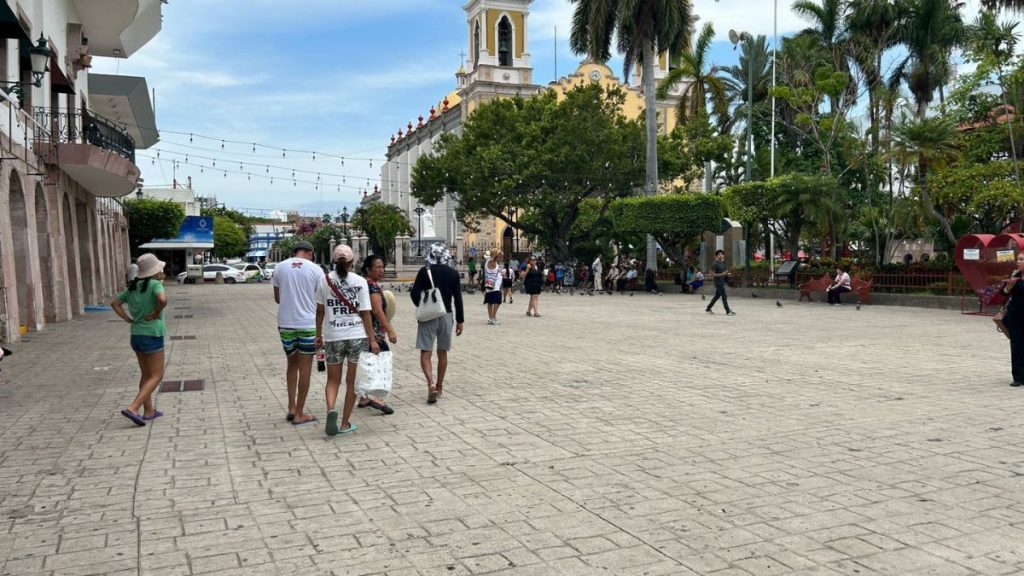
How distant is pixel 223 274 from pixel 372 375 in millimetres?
52173

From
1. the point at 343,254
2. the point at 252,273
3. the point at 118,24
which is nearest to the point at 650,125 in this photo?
the point at 118,24

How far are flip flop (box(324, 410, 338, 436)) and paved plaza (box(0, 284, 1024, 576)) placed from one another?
0.09 metres

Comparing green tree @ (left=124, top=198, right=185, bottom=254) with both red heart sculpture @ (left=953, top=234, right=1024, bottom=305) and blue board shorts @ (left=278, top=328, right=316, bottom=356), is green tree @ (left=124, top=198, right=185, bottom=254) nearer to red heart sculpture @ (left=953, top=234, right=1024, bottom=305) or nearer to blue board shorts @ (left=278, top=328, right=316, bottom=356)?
red heart sculpture @ (left=953, top=234, right=1024, bottom=305)

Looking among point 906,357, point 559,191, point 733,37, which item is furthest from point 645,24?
point 906,357

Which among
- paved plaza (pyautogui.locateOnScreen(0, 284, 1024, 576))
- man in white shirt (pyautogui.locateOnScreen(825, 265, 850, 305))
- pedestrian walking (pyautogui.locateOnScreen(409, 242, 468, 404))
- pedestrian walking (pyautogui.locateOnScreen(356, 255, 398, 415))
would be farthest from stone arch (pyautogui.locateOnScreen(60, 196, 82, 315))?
man in white shirt (pyautogui.locateOnScreen(825, 265, 850, 305))

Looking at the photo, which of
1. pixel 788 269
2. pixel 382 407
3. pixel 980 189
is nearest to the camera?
pixel 382 407

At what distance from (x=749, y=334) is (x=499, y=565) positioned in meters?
12.1

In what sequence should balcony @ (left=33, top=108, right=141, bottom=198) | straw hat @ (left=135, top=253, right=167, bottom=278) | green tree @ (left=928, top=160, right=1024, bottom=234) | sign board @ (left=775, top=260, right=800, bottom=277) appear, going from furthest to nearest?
sign board @ (left=775, top=260, right=800, bottom=277) < green tree @ (left=928, top=160, right=1024, bottom=234) < balcony @ (left=33, top=108, right=141, bottom=198) < straw hat @ (left=135, top=253, right=167, bottom=278)

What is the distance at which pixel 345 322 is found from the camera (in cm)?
677

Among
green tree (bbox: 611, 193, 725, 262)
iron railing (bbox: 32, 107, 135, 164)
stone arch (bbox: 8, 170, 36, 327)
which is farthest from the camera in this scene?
green tree (bbox: 611, 193, 725, 262)

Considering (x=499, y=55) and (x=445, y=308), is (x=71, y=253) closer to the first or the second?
(x=445, y=308)

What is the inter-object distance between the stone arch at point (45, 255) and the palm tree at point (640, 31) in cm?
2251

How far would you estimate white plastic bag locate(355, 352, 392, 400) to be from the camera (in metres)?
6.72

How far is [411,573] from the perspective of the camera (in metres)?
3.86
